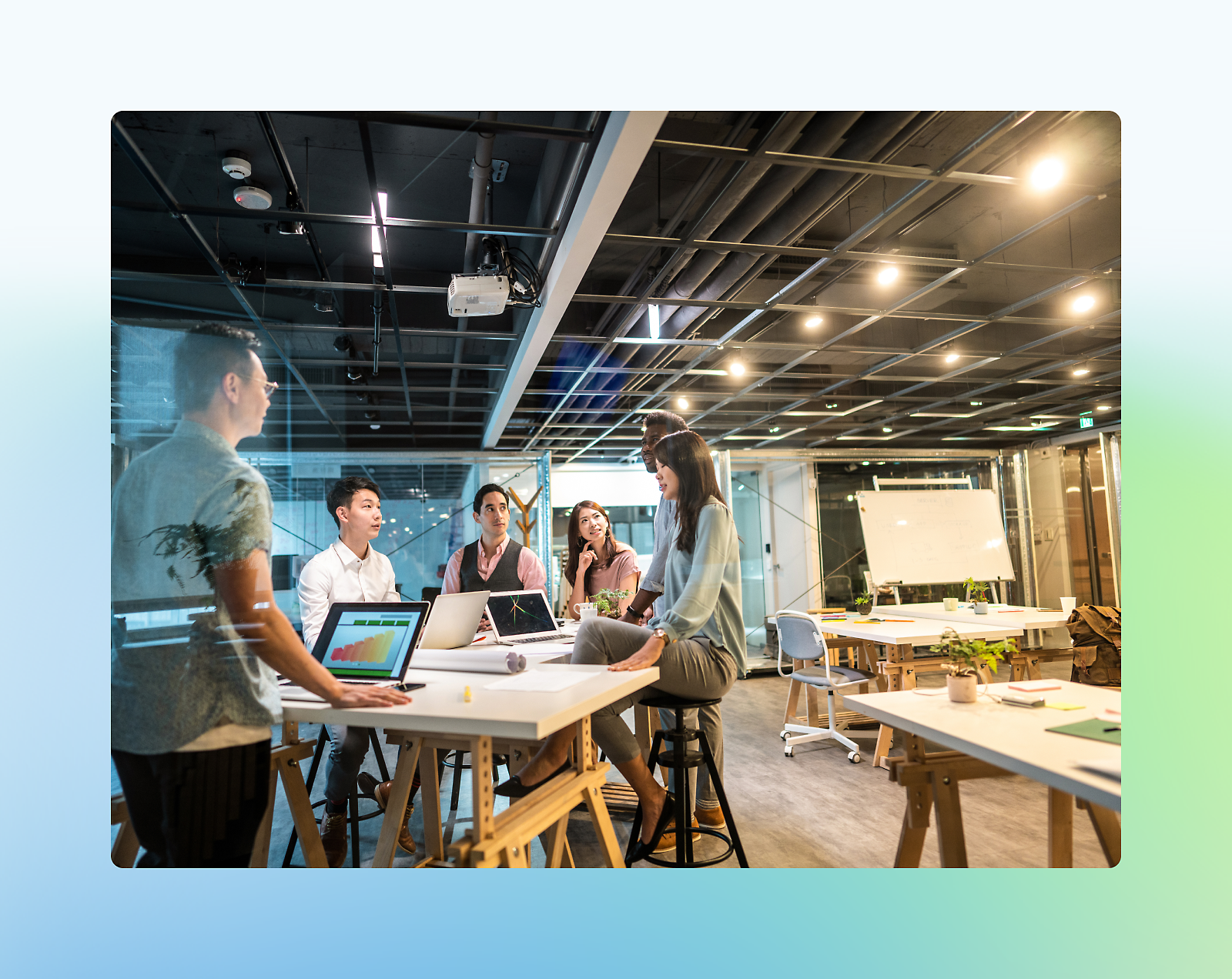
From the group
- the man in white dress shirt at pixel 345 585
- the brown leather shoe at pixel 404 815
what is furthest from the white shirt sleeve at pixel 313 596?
the brown leather shoe at pixel 404 815

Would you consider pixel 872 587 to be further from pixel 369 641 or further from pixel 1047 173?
pixel 369 641

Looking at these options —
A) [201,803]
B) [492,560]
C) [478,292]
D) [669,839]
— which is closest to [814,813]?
[669,839]

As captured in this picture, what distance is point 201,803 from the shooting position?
1.93m

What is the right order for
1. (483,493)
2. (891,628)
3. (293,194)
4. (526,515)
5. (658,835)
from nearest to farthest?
(658,835), (293,194), (891,628), (483,493), (526,515)

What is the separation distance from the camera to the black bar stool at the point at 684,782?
229cm

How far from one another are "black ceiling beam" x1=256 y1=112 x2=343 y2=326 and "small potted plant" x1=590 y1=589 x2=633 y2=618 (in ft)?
5.94

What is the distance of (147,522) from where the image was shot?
2.06 m

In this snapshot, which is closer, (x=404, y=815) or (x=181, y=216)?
(x=404, y=815)

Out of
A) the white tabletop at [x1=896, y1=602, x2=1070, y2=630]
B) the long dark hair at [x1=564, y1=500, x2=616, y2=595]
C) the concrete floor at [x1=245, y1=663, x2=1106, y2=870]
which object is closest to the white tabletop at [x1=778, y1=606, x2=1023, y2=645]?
the white tabletop at [x1=896, y1=602, x2=1070, y2=630]

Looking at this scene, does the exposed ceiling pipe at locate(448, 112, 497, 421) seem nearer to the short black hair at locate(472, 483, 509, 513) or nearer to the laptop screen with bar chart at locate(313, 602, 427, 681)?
the short black hair at locate(472, 483, 509, 513)

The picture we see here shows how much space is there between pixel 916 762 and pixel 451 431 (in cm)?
344

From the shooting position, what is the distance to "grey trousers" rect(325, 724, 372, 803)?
108 inches

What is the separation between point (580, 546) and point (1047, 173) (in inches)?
109
